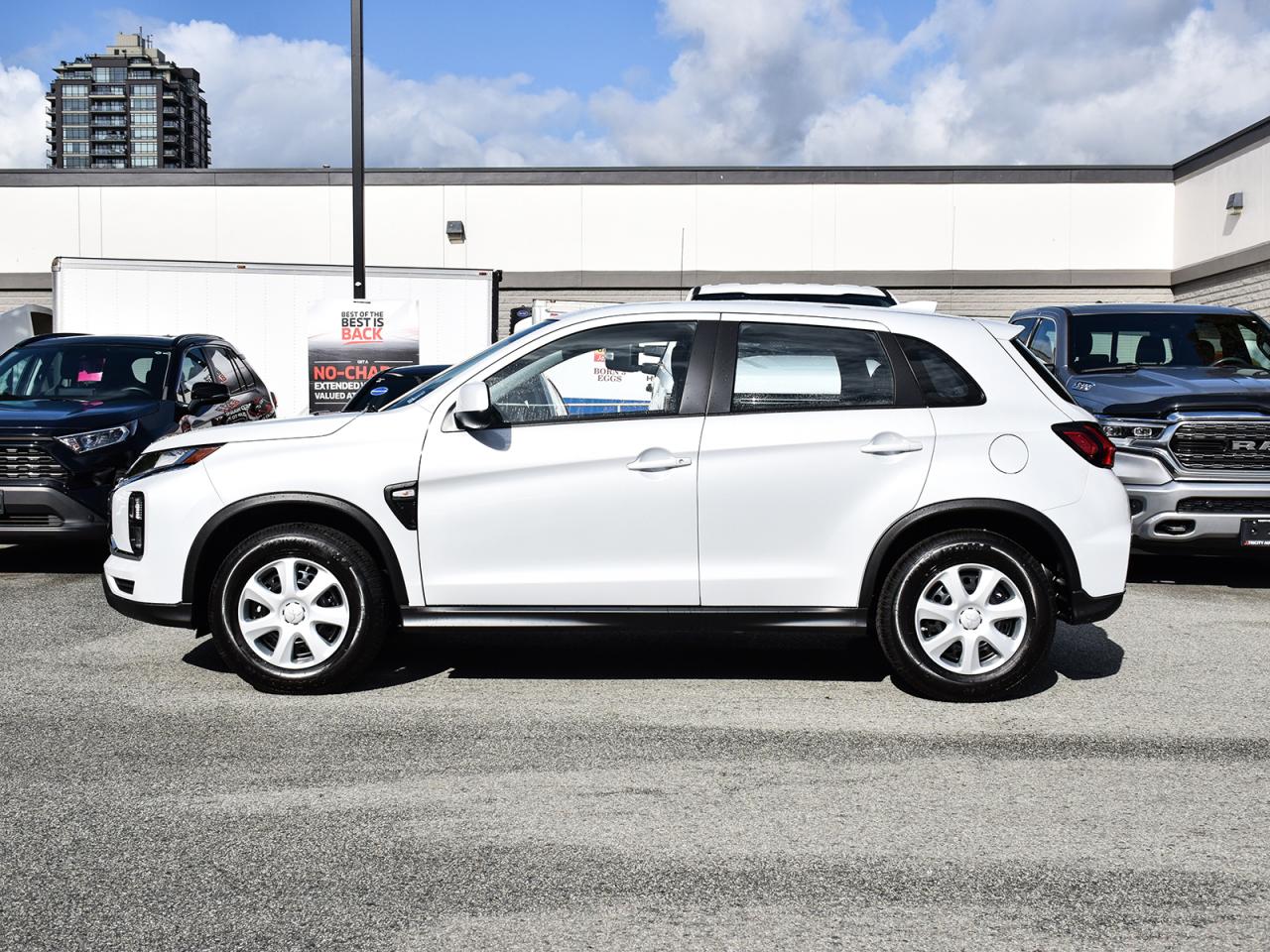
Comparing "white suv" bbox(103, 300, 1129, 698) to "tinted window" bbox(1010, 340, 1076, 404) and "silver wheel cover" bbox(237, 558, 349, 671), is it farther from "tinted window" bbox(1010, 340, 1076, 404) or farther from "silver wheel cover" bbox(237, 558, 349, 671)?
"tinted window" bbox(1010, 340, 1076, 404)

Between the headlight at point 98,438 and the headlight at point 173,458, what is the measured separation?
3.01 metres

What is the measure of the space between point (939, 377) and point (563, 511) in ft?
5.92

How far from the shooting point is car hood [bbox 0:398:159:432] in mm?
8664

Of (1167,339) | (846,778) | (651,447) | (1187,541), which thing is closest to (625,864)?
(846,778)

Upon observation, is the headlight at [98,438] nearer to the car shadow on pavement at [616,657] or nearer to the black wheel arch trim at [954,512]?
the car shadow on pavement at [616,657]

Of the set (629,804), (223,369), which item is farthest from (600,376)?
(223,369)

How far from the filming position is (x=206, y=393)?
9.86 m

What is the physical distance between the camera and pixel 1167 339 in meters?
9.84

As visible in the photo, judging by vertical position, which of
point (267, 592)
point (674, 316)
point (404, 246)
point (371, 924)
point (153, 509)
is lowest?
point (371, 924)

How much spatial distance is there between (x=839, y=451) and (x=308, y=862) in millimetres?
2873

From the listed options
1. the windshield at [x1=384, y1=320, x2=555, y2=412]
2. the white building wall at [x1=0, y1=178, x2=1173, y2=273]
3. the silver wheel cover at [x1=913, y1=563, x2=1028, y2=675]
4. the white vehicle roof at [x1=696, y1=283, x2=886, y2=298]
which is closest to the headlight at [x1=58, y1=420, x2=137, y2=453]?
the windshield at [x1=384, y1=320, x2=555, y2=412]

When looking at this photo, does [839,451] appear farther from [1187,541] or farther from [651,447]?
[1187,541]

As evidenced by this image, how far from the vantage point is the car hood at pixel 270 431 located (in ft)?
18.4

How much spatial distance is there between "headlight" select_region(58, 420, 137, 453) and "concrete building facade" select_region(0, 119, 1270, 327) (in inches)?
599
